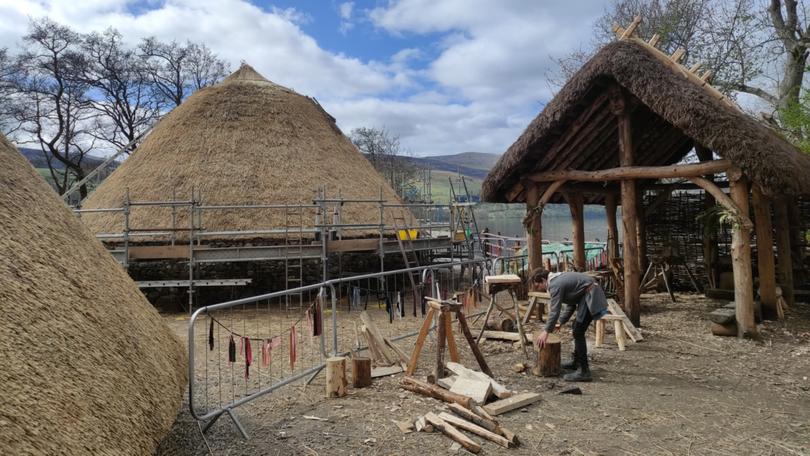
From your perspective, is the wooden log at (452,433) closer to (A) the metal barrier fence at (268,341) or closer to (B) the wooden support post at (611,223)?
(A) the metal barrier fence at (268,341)

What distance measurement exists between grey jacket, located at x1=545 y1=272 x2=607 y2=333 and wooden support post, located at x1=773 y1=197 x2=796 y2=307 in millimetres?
7168

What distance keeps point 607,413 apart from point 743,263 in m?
4.54

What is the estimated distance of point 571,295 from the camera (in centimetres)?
635

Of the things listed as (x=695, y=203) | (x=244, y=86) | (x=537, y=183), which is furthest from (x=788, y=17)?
(x=244, y=86)

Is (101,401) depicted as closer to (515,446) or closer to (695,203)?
(515,446)

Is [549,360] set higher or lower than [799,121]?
lower

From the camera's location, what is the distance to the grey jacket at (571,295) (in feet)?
20.6

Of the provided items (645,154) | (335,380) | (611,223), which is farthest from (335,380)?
(611,223)

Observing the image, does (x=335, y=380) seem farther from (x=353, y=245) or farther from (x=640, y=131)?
(x=640, y=131)

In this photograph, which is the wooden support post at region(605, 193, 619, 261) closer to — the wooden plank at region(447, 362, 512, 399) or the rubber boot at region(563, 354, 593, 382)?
the rubber boot at region(563, 354, 593, 382)

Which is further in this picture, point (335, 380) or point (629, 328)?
point (629, 328)

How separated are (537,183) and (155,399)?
8445mm

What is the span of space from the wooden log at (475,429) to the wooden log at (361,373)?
4.79ft

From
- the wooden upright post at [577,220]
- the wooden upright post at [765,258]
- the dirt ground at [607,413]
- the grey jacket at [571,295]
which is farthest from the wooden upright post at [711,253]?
the grey jacket at [571,295]
